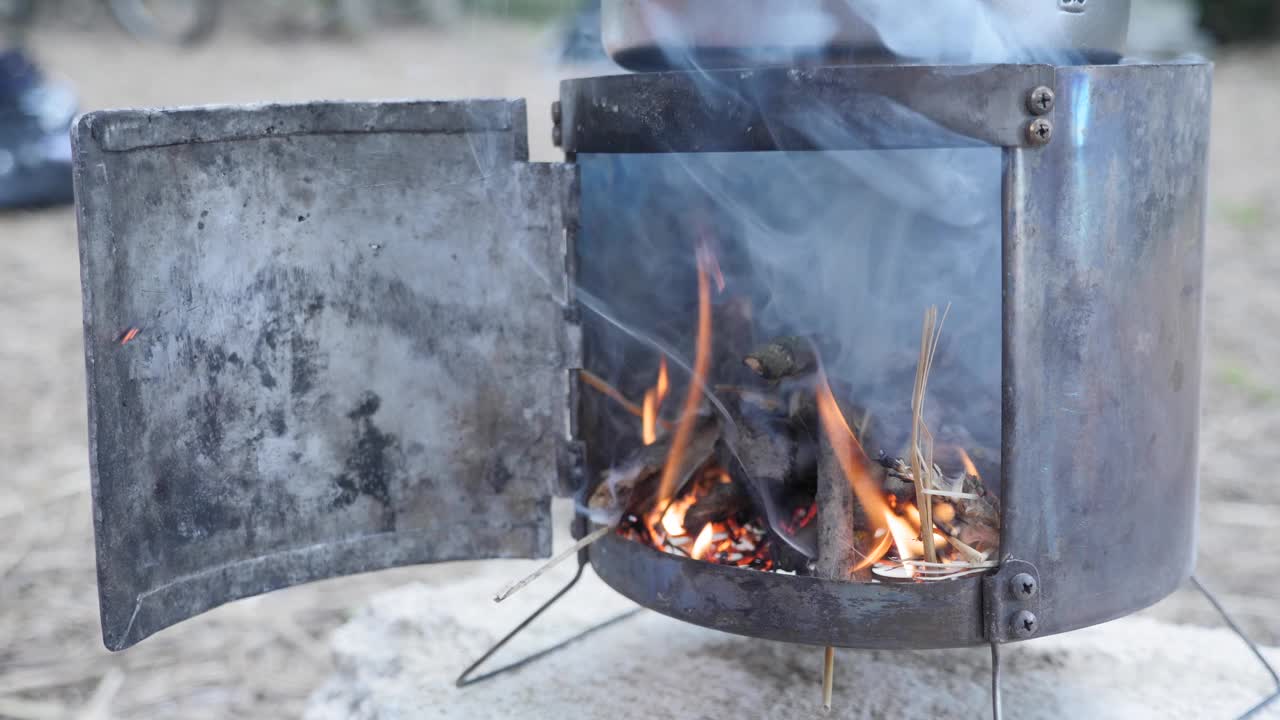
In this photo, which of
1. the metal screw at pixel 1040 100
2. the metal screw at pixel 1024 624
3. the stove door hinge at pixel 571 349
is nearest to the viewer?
the metal screw at pixel 1040 100

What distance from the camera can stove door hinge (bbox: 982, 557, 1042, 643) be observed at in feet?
5.14

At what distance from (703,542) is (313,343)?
26.1 inches

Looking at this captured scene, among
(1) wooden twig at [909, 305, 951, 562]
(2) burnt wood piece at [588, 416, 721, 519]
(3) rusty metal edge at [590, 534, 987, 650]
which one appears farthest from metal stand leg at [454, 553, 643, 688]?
(1) wooden twig at [909, 305, 951, 562]

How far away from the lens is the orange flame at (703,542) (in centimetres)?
183

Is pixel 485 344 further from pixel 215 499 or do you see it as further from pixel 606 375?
pixel 215 499

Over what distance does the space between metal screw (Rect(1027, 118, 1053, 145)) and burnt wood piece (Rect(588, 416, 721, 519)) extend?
63cm

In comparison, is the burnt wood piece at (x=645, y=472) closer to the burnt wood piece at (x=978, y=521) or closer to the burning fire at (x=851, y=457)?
the burning fire at (x=851, y=457)

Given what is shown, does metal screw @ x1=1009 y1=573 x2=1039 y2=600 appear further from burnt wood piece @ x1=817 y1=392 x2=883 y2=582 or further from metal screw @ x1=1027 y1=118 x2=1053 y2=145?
metal screw @ x1=1027 y1=118 x2=1053 y2=145

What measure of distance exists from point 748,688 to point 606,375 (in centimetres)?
59

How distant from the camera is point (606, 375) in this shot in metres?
1.97

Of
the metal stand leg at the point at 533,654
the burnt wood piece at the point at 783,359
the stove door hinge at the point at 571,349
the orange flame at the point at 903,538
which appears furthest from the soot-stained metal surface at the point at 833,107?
the metal stand leg at the point at 533,654

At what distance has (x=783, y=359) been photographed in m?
1.76

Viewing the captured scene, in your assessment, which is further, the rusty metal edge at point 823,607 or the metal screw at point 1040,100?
the rusty metal edge at point 823,607

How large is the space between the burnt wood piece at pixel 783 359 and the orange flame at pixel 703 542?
256mm
